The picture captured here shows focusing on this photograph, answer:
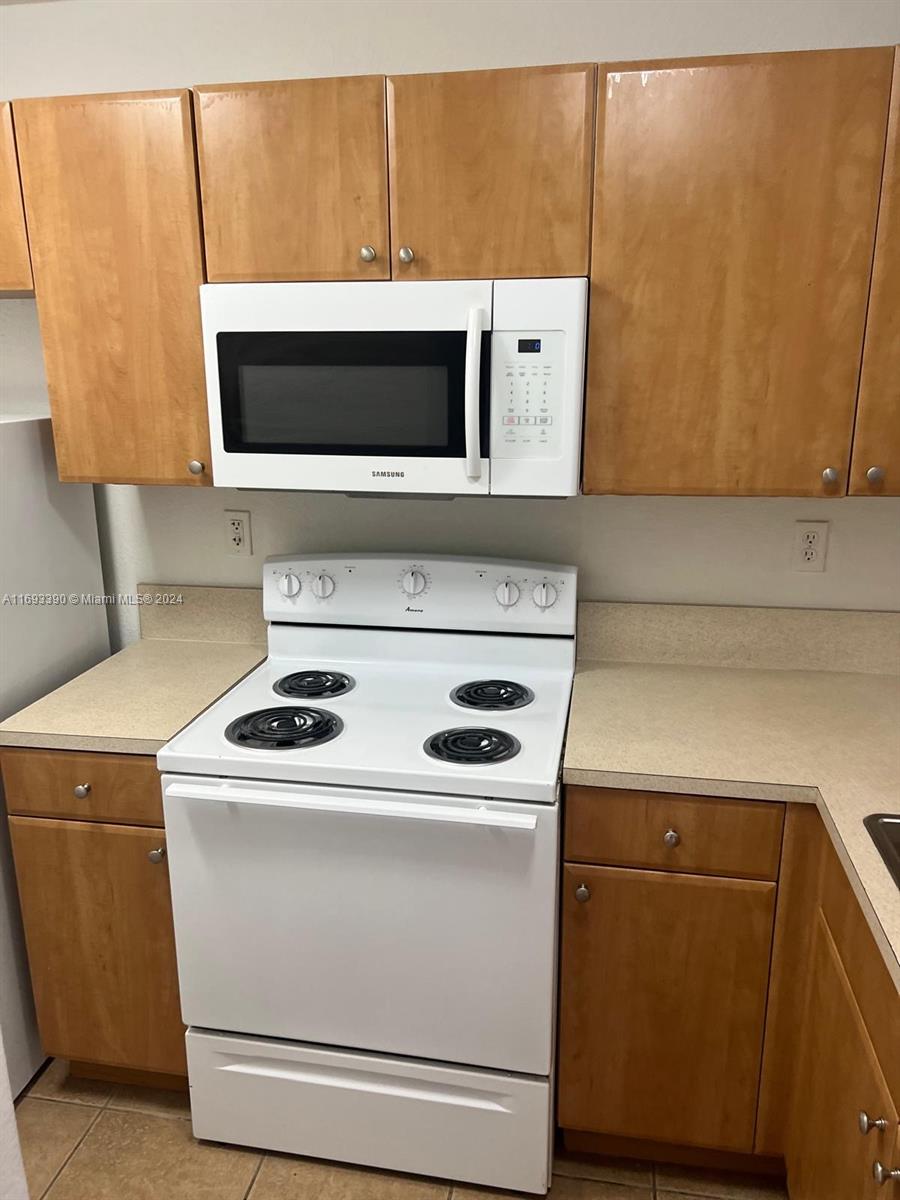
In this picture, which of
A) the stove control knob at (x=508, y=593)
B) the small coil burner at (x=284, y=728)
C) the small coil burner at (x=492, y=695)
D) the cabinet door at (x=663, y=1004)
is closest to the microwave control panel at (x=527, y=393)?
the stove control knob at (x=508, y=593)

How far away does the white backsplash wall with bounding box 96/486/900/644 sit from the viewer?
2.01 meters

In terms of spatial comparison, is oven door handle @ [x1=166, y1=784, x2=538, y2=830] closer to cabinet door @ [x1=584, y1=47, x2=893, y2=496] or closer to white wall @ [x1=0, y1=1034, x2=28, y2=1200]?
cabinet door @ [x1=584, y1=47, x2=893, y2=496]

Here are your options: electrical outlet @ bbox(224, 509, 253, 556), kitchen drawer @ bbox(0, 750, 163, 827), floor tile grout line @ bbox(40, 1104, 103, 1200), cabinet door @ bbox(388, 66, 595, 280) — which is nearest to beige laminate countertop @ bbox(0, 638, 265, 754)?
kitchen drawer @ bbox(0, 750, 163, 827)

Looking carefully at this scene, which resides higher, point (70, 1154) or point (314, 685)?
point (314, 685)

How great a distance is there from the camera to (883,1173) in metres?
1.07

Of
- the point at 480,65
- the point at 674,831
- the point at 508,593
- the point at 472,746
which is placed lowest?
the point at 674,831

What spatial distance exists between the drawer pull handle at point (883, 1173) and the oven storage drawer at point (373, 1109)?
26.9 inches

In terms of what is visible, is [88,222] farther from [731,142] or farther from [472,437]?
[731,142]

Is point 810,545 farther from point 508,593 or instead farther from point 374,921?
point 374,921

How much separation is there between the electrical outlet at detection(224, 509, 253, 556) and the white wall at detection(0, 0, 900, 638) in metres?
0.02

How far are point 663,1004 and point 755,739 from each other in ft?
1.72

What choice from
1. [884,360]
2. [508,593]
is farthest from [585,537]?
[884,360]

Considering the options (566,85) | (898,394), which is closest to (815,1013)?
(898,394)

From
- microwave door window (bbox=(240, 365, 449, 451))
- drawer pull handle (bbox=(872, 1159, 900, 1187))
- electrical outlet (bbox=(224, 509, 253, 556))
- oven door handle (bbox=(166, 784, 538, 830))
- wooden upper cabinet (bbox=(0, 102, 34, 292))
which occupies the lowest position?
drawer pull handle (bbox=(872, 1159, 900, 1187))
